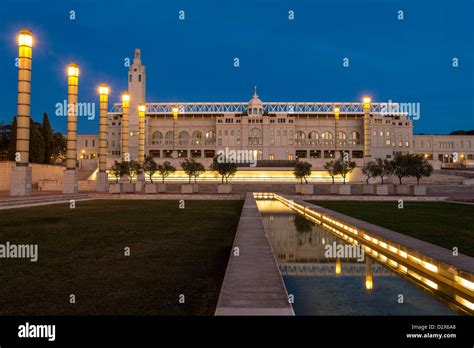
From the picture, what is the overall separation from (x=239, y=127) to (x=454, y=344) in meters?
91.2

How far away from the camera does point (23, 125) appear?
30.2 metres

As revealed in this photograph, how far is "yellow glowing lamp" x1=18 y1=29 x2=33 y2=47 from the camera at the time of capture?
30.1 meters

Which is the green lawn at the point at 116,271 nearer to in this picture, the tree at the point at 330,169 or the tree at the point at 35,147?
the tree at the point at 330,169

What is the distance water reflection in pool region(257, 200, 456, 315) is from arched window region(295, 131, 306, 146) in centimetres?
8980

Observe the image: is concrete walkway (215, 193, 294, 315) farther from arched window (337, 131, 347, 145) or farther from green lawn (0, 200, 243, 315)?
arched window (337, 131, 347, 145)

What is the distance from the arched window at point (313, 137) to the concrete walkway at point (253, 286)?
92.0 m

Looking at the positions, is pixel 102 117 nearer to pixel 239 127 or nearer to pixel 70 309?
pixel 70 309

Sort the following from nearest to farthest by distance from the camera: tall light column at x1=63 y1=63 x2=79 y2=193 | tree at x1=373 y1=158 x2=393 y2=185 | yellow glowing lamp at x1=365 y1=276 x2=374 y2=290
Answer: yellow glowing lamp at x1=365 y1=276 x2=374 y2=290 → tall light column at x1=63 y1=63 x2=79 y2=193 → tree at x1=373 y1=158 x2=393 y2=185

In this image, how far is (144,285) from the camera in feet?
21.2

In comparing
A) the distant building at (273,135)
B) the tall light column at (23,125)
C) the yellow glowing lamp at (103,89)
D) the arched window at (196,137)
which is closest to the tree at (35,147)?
the yellow glowing lamp at (103,89)

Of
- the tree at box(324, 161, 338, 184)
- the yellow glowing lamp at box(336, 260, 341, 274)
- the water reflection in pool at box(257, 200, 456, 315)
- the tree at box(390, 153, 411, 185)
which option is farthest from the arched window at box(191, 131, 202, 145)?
the yellow glowing lamp at box(336, 260, 341, 274)

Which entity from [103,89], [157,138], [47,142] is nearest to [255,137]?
[157,138]

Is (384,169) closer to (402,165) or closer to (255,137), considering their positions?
(402,165)

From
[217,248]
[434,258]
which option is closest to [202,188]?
[217,248]
